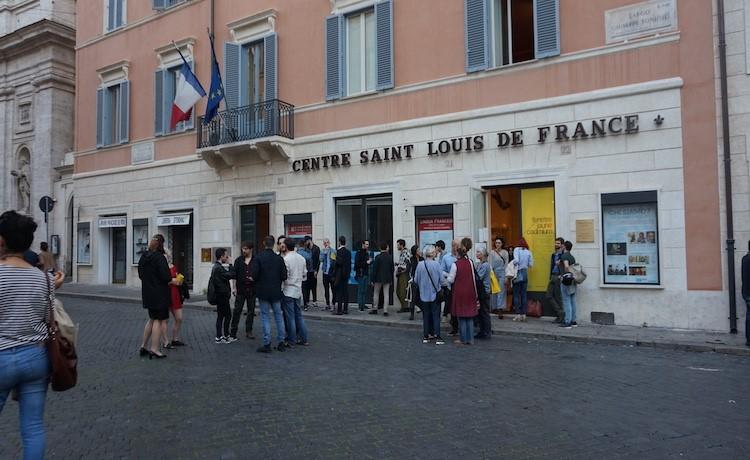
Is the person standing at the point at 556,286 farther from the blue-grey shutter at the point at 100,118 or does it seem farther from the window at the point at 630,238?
the blue-grey shutter at the point at 100,118

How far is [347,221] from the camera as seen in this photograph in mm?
16016

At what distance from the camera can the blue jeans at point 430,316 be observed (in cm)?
1036

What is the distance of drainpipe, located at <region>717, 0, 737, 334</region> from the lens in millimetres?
10484

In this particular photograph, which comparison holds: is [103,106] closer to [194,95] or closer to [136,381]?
[194,95]

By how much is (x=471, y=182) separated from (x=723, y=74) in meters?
5.29

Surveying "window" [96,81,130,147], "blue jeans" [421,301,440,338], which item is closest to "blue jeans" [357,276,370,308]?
"blue jeans" [421,301,440,338]

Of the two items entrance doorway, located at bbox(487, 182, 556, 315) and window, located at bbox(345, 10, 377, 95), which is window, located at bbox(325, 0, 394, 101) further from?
entrance doorway, located at bbox(487, 182, 556, 315)

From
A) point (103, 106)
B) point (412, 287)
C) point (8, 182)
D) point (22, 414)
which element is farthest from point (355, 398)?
point (8, 182)

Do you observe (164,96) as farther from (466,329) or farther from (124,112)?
(466,329)

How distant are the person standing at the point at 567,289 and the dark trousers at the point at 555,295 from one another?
88 millimetres

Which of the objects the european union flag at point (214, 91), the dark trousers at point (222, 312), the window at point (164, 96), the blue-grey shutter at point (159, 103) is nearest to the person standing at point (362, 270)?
the dark trousers at point (222, 312)

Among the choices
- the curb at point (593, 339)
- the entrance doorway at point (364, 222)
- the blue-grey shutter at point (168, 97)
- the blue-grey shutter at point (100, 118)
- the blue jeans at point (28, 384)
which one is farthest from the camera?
the blue-grey shutter at point (100, 118)

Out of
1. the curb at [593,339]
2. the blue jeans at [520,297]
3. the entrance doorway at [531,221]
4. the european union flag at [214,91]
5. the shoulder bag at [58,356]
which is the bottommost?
the curb at [593,339]

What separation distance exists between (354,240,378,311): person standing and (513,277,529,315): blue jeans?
366cm
